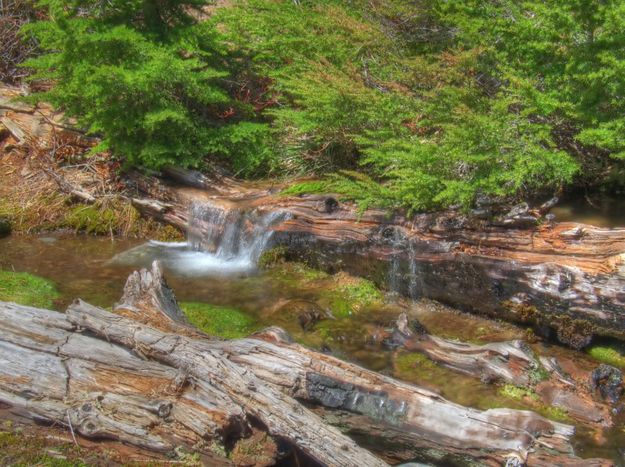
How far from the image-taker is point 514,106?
888 centimetres

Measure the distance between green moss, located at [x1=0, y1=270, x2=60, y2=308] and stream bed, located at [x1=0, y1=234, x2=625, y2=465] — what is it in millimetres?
151

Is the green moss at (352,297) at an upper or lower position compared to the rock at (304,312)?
upper

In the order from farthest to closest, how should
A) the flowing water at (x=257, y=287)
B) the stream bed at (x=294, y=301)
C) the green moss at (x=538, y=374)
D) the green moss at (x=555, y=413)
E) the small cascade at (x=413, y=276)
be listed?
the small cascade at (x=413, y=276) → the flowing water at (x=257, y=287) → the stream bed at (x=294, y=301) → the green moss at (x=538, y=374) → the green moss at (x=555, y=413)

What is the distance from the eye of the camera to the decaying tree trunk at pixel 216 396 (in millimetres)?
4703

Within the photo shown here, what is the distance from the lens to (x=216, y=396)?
485cm

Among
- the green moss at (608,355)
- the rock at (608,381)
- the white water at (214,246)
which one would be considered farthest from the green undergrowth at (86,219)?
the rock at (608,381)

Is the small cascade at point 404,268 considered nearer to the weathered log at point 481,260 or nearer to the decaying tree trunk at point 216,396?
the weathered log at point 481,260

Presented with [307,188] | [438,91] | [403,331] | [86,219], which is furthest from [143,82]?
[403,331]

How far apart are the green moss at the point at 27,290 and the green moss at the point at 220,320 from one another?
1.65 meters

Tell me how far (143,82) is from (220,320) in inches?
157

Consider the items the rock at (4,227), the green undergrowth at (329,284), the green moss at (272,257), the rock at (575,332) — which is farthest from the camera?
the rock at (4,227)

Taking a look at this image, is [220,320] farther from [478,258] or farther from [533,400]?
[533,400]

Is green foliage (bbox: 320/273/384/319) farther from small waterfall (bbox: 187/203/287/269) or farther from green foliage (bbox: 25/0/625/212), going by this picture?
small waterfall (bbox: 187/203/287/269)

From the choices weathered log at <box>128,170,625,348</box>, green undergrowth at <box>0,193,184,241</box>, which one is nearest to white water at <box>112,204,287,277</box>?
weathered log at <box>128,170,625,348</box>
